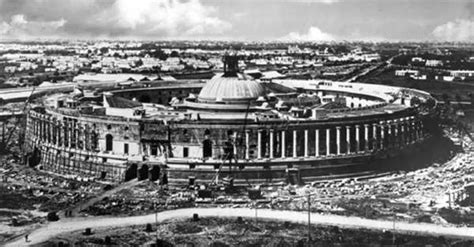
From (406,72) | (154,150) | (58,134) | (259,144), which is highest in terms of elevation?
(406,72)

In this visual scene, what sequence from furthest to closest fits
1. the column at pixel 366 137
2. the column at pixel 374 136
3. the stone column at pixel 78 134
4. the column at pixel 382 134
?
the column at pixel 382 134, the stone column at pixel 78 134, the column at pixel 374 136, the column at pixel 366 137

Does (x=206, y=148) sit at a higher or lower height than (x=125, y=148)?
higher

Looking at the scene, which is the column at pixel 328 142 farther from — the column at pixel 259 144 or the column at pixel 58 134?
the column at pixel 58 134

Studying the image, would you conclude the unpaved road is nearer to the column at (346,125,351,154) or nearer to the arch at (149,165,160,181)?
the arch at (149,165,160,181)

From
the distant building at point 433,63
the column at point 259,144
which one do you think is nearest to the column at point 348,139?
the column at point 259,144

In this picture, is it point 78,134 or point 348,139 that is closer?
point 348,139

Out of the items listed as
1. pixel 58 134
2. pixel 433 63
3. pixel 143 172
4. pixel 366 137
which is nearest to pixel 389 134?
pixel 366 137

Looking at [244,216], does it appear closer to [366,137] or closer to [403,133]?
[366,137]

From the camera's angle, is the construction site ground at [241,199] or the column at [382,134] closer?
the construction site ground at [241,199]
